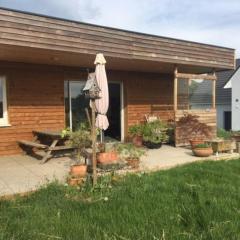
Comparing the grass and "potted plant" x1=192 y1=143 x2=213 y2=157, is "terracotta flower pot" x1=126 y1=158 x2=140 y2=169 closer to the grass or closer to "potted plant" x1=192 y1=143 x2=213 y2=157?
the grass

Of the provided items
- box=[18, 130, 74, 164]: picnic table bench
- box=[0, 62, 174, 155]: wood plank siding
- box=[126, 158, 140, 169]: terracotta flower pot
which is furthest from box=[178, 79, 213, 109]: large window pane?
box=[126, 158, 140, 169]: terracotta flower pot

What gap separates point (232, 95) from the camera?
25016mm

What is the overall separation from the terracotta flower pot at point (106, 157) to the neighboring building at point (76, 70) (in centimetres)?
263

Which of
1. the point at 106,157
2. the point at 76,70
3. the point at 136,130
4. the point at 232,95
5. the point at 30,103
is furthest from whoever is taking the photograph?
the point at 232,95

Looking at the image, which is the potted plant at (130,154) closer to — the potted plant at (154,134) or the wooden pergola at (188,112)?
the potted plant at (154,134)

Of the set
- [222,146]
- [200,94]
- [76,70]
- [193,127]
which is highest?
[76,70]

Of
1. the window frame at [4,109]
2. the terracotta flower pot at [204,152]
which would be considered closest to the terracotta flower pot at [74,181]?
the terracotta flower pot at [204,152]

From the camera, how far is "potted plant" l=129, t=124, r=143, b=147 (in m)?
11.7

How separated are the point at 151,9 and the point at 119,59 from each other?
3696mm

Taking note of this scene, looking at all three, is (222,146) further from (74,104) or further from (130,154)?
(74,104)

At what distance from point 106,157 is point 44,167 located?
150 centimetres

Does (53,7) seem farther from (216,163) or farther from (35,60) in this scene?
(216,163)

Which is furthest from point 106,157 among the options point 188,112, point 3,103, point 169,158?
point 188,112

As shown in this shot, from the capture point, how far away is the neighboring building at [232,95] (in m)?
24.3
